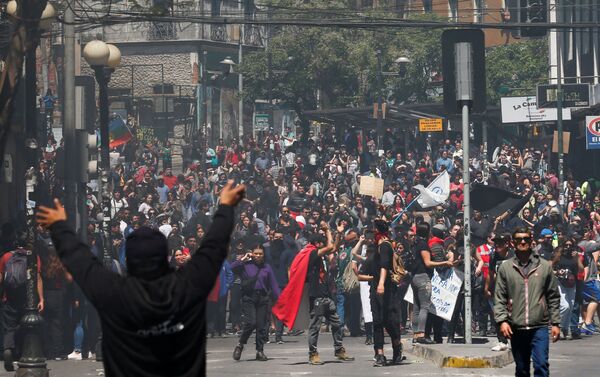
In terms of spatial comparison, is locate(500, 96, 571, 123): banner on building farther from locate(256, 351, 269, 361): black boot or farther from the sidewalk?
locate(256, 351, 269, 361): black boot

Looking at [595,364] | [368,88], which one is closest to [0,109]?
[595,364]

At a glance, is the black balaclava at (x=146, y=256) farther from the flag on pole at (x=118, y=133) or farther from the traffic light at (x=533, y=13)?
the flag on pole at (x=118, y=133)

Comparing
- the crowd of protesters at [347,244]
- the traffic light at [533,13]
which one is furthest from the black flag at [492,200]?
the traffic light at [533,13]

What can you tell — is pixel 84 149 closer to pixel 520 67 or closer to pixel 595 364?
pixel 595 364

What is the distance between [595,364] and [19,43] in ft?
25.2

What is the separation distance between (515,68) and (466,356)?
51.4 m

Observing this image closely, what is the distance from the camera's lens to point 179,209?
33031 mm

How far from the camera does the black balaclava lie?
225 inches

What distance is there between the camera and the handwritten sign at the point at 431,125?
4266cm

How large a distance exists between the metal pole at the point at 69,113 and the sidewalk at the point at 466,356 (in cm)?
726

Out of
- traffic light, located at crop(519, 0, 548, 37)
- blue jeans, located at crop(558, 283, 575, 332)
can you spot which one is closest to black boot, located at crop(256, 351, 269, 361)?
blue jeans, located at crop(558, 283, 575, 332)

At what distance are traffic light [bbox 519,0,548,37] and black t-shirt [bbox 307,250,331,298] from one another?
14074 mm

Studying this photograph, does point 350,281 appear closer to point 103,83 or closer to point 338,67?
point 103,83

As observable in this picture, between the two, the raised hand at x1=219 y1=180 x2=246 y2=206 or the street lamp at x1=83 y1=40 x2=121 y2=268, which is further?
the street lamp at x1=83 y1=40 x2=121 y2=268
